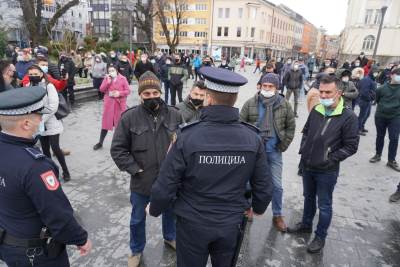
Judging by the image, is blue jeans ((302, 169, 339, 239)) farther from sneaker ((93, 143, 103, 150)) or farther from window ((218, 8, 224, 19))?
window ((218, 8, 224, 19))

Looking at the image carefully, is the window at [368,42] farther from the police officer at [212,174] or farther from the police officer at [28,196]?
the police officer at [28,196]

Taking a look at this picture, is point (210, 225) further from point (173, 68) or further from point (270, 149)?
point (173, 68)

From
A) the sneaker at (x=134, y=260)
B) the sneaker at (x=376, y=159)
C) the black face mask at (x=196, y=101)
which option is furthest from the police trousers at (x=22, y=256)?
the sneaker at (x=376, y=159)

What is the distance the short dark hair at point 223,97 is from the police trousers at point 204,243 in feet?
2.81

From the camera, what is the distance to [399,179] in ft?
19.5

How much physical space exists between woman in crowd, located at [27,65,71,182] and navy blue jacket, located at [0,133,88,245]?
2846 mm

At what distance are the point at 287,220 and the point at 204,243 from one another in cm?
257

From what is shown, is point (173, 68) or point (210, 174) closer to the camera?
point (210, 174)

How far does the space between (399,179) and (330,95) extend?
3883mm

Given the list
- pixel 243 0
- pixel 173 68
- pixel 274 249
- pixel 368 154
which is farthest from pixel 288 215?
pixel 243 0

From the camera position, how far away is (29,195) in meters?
1.86

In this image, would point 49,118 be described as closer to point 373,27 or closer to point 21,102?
A: point 21,102

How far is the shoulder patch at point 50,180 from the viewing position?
1875 mm

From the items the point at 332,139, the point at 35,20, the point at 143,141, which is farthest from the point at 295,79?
the point at 35,20
